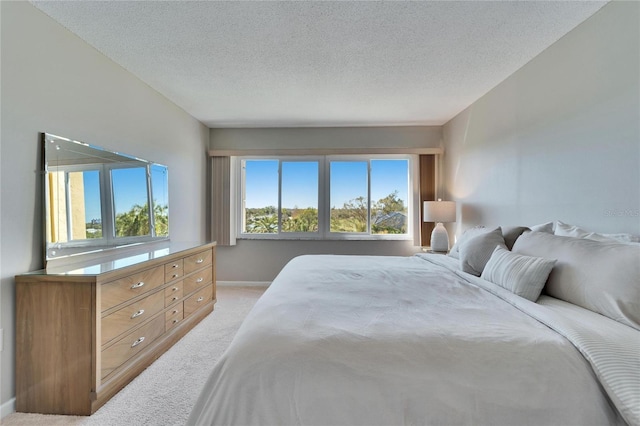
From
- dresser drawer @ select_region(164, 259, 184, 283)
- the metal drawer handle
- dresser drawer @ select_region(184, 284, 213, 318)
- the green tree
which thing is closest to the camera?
the metal drawer handle

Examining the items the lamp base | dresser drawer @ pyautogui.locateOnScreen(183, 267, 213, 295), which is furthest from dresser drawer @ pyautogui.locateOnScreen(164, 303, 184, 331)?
the lamp base

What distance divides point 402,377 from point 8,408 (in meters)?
2.28

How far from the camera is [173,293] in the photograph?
259cm

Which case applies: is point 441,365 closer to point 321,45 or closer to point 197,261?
point 321,45

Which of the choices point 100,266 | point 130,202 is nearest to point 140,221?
point 130,202

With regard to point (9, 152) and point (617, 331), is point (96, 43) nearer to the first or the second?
point (9, 152)

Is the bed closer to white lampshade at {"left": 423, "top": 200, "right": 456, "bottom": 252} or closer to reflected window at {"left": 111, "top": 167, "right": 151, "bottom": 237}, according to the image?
reflected window at {"left": 111, "top": 167, "right": 151, "bottom": 237}

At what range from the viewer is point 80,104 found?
87.4 inches

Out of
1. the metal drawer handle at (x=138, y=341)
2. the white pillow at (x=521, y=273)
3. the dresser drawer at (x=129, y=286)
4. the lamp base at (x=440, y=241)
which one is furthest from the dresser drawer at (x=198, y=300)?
the lamp base at (x=440, y=241)

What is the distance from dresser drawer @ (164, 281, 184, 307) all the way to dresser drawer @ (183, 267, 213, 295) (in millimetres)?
94

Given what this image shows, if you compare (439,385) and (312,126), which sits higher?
(312,126)

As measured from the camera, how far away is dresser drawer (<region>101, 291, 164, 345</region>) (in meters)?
1.81

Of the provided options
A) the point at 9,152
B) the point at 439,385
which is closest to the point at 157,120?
the point at 9,152

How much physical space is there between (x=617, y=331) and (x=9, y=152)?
315 centimetres
